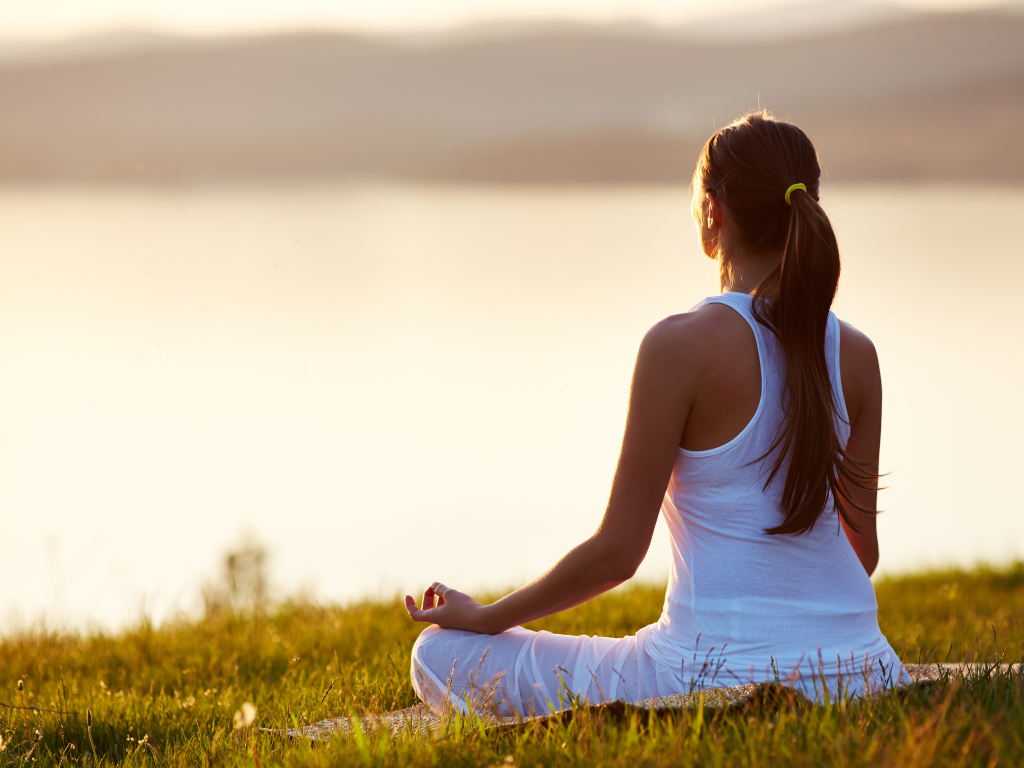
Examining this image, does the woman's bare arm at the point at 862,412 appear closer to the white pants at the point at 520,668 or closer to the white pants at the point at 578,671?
the white pants at the point at 578,671

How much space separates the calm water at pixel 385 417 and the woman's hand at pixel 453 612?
1284 mm

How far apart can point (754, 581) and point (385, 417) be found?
19.3 m

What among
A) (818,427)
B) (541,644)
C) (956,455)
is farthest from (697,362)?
(956,455)

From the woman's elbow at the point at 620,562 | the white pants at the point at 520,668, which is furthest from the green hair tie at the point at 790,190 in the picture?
the white pants at the point at 520,668

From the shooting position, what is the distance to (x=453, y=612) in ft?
9.36

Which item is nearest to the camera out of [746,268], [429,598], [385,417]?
[746,268]

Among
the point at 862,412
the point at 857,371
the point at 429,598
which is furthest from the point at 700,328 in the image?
the point at 429,598

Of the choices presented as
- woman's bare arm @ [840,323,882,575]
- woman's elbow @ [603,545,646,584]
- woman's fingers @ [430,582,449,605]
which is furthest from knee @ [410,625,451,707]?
woman's bare arm @ [840,323,882,575]

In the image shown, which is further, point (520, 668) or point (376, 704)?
point (376, 704)

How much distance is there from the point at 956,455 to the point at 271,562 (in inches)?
486

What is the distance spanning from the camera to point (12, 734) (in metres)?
3.04

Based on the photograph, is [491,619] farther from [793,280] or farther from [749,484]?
[793,280]

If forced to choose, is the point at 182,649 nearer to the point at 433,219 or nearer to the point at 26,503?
the point at 26,503

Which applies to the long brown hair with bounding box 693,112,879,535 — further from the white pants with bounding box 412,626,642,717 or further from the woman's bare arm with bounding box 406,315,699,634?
the white pants with bounding box 412,626,642,717
